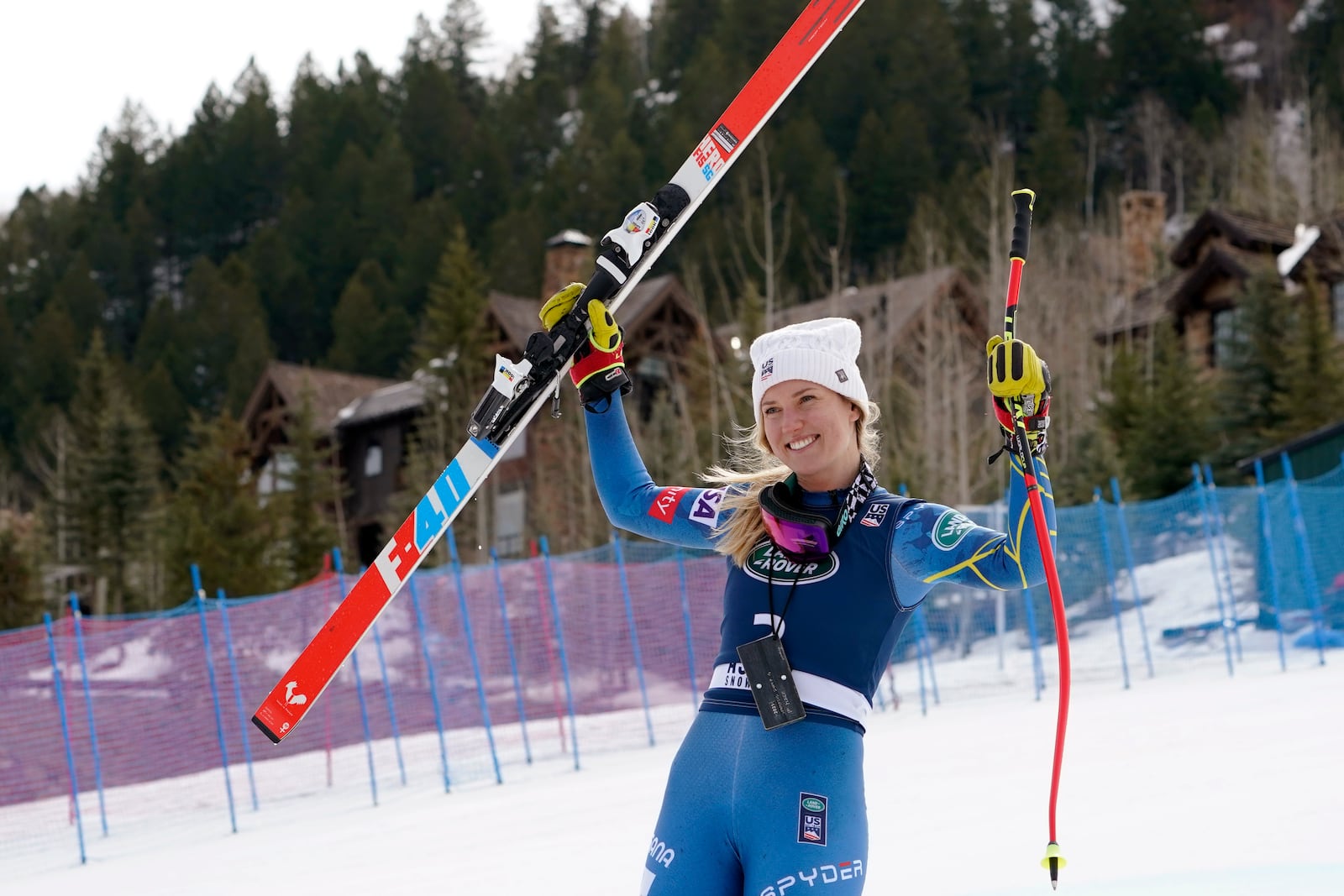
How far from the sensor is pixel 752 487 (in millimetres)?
2859

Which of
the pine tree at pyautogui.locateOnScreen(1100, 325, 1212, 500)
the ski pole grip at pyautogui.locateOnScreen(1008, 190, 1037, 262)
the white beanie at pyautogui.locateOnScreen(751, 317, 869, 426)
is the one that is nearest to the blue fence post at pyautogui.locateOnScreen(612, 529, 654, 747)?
the white beanie at pyautogui.locateOnScreen(751, 317, 869, 426)

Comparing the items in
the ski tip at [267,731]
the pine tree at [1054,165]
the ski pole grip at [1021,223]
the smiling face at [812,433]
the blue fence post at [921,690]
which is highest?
the pine tree at [1054,165]

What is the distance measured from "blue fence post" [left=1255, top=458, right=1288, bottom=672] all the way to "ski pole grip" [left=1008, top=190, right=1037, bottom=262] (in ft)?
37.2

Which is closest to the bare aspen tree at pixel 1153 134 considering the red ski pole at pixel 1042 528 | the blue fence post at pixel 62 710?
the blue fence post at pixel 62 710

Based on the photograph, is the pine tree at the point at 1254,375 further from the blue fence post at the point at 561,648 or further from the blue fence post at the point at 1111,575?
the blue fence post at the point at 561,648

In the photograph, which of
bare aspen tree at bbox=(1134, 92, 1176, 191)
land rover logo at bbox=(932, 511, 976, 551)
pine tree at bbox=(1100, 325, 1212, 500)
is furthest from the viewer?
bare aspen tree at bbox=(1134, 92, 1176, 191)

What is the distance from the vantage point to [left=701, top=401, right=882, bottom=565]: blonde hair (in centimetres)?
276

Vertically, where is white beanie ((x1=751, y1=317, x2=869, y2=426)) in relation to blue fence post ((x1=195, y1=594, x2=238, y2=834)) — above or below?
above

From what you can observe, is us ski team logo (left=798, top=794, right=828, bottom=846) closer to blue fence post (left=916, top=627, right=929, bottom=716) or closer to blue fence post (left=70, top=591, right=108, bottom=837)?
blue fence post (left=70, top=591, right=108, bottom=837)

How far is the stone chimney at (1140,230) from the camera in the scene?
1558 inches

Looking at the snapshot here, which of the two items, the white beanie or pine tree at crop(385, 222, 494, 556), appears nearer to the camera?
the white beanie

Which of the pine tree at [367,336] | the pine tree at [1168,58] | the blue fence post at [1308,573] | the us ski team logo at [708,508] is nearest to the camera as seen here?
the us ski team logo at [708,508]

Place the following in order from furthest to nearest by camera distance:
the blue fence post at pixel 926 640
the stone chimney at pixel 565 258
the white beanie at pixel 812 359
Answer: the stone chimney at pixel 565 258, the blue fence post at pixel 926 640, the white beanie at pixel 812 359

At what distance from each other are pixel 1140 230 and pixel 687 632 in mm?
30827
